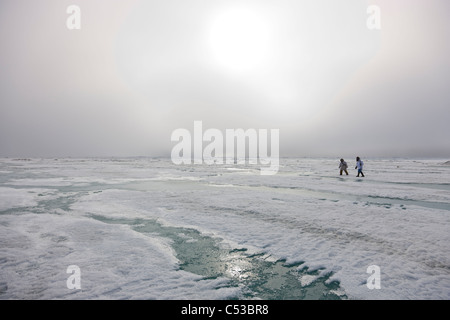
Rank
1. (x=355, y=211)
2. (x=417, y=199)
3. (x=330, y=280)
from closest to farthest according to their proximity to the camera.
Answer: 1. (x=330, y=280)
2. (x=355, y=211)
3. (x=417, y=199)

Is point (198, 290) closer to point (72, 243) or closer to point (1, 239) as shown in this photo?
point (72, 243)

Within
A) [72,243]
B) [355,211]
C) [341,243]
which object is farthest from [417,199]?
[72,243]

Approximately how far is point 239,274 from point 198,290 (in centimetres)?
90

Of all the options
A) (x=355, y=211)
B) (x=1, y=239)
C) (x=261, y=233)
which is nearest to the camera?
(x=1, y=239)

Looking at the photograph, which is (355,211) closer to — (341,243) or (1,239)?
(341,243)

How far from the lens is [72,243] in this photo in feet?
18.0
